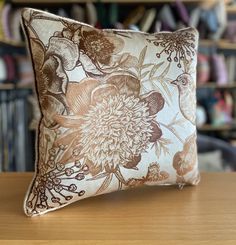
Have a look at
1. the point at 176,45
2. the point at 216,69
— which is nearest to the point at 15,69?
the point at 216,69

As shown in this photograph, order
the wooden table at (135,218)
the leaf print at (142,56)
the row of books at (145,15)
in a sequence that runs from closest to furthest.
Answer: the wooden table at (135,218), the leaf print at (142,56), the row of books at (145,15)

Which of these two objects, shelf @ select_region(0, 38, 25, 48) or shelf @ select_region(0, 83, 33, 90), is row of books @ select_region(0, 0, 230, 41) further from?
shelf @ select_region(0, 83, 33, 90)

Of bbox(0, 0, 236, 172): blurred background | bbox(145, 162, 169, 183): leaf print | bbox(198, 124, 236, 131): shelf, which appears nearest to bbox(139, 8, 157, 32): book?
bbox(0, 0, 236, 172): blurred background

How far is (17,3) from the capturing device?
2219mm

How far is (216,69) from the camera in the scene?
229 cm

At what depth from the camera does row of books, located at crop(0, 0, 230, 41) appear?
2090mm

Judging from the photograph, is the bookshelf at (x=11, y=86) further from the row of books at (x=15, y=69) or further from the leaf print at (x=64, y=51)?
the leaf print at (x=64, y=51)

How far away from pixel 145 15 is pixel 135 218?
72.2 inches

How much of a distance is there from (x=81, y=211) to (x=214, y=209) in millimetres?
208

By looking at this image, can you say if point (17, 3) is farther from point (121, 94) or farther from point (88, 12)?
point (121, 94)

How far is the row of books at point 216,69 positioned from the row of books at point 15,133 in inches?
44.1

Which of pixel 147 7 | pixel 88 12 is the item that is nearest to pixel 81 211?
pixel 88 12

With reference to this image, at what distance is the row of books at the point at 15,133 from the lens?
194cm

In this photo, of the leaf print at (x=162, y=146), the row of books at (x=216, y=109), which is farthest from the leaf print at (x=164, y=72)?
the row of books at (x=216, y=109)
